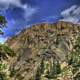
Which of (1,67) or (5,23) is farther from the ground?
(5,23)

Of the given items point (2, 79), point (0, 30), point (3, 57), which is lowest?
point (2, 79)

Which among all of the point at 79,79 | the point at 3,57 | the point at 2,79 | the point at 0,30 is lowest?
the point at 2,79

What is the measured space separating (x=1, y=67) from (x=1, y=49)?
3.61 ft

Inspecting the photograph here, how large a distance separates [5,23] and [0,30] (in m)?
0.50

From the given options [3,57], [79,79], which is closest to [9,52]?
[3,57]

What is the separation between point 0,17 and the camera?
65.2ft

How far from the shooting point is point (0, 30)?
66.3ft

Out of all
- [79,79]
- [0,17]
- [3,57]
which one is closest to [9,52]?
[3,57]

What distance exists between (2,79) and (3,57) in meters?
1.32

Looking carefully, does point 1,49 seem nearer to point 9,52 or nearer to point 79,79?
point 9,52

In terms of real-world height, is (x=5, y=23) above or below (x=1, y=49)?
above

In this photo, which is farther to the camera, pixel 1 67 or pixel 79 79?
pixel 79 79

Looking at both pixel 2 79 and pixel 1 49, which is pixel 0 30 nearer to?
pixel 1 49

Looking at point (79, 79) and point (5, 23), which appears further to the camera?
point (79, 79)
